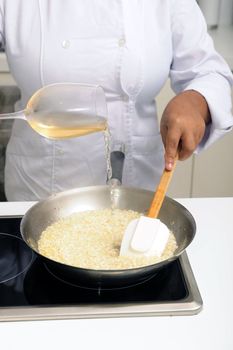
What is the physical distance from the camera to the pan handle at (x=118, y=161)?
1051 mm

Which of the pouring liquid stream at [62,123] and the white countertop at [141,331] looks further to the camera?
the pouring liquid stream at [62,123]

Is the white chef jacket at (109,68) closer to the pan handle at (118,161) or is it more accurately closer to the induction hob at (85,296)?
the pan handle at (118,161)

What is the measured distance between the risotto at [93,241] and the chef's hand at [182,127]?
13 cm

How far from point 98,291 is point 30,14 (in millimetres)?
571

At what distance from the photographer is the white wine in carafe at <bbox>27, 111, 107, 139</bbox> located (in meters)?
0.79

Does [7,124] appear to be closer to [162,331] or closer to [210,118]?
[210,118]

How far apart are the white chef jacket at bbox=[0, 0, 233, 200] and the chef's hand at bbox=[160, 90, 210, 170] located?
63 mm

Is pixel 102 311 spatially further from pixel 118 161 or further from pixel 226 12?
pixel 226 12

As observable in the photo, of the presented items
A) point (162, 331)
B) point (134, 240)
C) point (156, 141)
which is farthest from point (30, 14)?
point (162, 331)

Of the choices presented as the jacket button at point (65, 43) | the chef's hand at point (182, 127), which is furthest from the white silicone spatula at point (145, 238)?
the jacket button at point (65, 43)

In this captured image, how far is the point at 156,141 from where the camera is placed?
1.10m

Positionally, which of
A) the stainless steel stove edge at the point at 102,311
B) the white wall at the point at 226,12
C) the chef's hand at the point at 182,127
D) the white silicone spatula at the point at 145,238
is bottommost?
the white wall at the point at 226,12

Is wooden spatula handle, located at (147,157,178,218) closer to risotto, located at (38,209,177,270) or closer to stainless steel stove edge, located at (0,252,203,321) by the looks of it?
risotto, located at (38,209,177,270)

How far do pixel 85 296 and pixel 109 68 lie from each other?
19.0 inches
